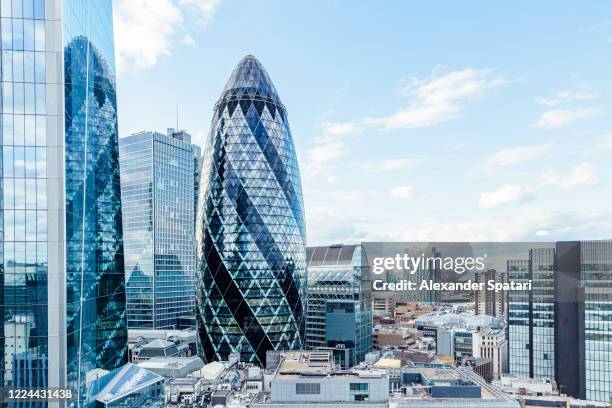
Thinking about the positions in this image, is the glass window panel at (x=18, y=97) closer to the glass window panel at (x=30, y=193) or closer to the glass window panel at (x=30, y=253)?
the glass window panel at (x=30, y=193)

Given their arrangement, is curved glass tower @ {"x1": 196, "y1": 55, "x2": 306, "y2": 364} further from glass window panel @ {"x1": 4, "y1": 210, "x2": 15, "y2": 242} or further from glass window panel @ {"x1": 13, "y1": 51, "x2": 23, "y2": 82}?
glass window panel @ {"x1": 13, "y1": 51, "x2": 23, "y2": 82}

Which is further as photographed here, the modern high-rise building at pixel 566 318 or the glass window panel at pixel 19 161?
the modern high-rise building at pixel 566 318

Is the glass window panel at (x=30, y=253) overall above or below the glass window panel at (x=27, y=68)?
below

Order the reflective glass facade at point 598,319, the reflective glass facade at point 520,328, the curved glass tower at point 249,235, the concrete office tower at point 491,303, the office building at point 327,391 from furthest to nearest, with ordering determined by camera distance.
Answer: the concrete office tower at point 491,303 < the curved glass tower at point 249,235 < the reflective glass facade at point 520,328 < the reflective glass facade at point 598,319 < the office building at point 327,391

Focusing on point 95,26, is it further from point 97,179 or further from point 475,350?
Result: point 475,350

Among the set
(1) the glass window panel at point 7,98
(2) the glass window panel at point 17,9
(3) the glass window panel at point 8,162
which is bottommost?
(3) the glass window panel at point 8,162

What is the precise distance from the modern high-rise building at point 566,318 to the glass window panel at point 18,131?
174ft

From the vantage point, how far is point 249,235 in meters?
62.9

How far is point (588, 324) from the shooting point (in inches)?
2020

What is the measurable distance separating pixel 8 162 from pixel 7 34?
6889 mm

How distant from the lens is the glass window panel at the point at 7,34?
86.3ft

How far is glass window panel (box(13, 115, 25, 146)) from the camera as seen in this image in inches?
1033

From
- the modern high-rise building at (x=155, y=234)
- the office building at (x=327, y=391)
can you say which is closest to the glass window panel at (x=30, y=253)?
the office building at (x=327, y=391)

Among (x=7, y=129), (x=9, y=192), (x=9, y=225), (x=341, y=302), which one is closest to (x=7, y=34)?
(x=7, y=129)
